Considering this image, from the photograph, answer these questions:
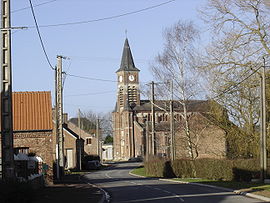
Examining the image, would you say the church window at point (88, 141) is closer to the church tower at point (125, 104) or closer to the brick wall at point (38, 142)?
Answer: the church tower at point (125, 104)

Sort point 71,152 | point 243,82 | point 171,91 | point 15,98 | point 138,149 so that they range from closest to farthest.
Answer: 1. point 243,82
2. point 15,98
3. point 171,91
4. point 71,152
5. point 138,149

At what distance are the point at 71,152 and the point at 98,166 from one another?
18.7 ft

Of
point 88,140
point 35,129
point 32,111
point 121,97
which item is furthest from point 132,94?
point 35,129

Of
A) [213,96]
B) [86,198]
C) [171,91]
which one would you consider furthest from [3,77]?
[171,91]

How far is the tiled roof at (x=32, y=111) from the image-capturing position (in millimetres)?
33656

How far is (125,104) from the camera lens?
359ft

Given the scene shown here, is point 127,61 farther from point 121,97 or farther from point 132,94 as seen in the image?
point 121,97

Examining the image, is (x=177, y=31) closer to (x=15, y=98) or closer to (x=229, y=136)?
(x=229, y=136)

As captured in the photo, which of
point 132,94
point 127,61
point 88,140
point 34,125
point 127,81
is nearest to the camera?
point 34,125

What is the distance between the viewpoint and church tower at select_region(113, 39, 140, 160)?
10706 cm

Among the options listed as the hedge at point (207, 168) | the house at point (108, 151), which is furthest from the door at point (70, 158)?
the house at point (108, 151)

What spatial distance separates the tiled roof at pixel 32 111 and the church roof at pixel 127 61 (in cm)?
7191

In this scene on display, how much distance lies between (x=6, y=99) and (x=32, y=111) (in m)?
19.3

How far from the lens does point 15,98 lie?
3644 centimetres
